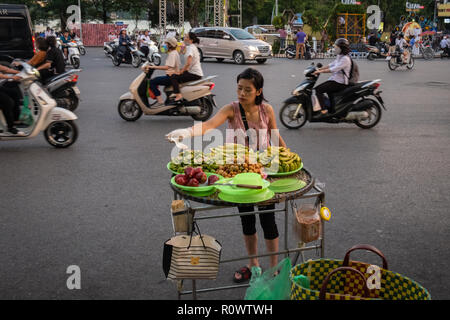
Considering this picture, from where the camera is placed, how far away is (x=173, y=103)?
35.0ft

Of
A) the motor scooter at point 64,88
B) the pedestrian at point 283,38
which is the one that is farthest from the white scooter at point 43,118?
the pedestrian at point 283,38

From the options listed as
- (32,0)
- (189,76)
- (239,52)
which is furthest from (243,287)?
(32,0)

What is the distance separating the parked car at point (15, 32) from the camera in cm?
1633

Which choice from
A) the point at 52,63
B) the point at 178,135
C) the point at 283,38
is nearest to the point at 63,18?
the point at 283,38

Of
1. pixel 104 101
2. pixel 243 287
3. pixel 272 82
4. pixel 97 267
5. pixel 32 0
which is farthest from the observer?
pixel 32 0

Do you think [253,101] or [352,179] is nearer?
[253,101]

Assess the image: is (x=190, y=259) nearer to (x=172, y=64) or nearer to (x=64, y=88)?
(x=172, y=64)

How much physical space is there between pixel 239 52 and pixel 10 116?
743 inches

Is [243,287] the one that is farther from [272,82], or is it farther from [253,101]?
[272,82]

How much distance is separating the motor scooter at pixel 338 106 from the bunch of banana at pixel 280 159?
632 cm

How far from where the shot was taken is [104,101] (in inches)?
534

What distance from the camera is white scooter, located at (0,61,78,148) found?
8.11 metres
